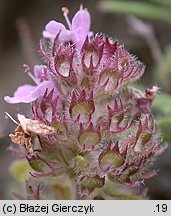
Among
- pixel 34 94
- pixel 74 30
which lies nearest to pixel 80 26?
pixel 74 30

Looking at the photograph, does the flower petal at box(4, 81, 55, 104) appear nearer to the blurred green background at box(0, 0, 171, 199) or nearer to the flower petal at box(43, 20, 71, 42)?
the flower petal at box(43, 20, 71, 42)

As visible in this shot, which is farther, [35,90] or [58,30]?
[58,30]

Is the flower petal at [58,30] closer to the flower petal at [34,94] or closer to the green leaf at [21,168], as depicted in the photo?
the flower petal at [34,94]

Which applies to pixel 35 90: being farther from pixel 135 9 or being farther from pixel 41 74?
pixel 135 9

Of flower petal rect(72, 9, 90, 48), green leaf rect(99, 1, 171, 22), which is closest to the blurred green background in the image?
green leaf rect(99, 1, 171, 22)

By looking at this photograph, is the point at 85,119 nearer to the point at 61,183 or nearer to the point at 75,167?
the point at 75,167

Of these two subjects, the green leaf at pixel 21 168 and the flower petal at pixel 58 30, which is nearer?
the flower petal at pixel 58 30

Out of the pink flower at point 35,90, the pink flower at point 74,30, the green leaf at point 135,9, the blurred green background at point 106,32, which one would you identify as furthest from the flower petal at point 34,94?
the green leaf at point 135,9

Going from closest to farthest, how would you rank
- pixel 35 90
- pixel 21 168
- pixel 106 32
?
1. pixel 35 90
2. pixel 21 168
3. pixel 106 32
